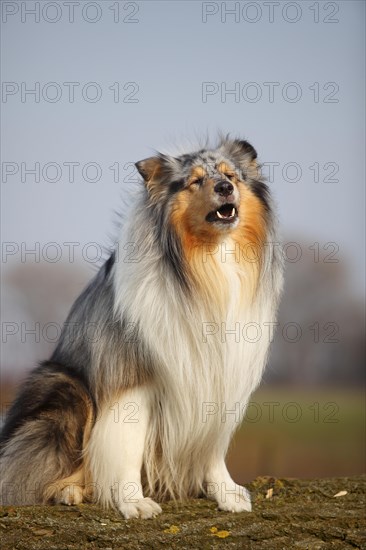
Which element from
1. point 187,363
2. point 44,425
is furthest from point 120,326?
point 44,425

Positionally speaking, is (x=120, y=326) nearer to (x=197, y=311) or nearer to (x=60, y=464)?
(x=197, y=311)

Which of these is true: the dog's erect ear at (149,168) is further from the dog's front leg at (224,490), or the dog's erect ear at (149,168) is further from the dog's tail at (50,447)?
the dog's front leg at (224,490)

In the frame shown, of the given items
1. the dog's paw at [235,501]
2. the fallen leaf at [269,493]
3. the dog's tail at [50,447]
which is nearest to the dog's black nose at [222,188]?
the dog's tail at [50,447]

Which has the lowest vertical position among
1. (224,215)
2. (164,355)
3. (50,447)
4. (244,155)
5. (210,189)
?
(50,447)

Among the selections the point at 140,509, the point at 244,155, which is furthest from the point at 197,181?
the point at 140,509

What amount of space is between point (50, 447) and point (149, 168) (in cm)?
205

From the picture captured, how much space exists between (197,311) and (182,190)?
0.82 metres

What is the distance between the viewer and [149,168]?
571cm

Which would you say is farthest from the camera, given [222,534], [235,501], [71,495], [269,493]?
[269,493]

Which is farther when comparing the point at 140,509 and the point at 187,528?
the point at 140,509

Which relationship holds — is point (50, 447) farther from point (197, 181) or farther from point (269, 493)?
point (197, 181)

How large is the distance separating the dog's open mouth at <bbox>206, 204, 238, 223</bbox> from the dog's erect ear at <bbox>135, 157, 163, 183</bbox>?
1.80 ft

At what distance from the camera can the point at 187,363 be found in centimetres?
551

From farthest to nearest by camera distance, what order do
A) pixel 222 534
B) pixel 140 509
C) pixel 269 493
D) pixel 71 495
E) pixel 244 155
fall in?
pixel 269 493 < pixel 244 155 < pixel 71 495 < pixel 140 509 < pixel 222 534
